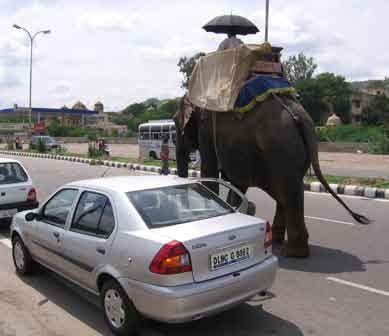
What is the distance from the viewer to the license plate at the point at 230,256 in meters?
3.99

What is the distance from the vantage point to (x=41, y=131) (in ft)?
168

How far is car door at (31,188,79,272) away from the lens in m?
5.00

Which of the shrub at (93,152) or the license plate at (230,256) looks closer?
the license plate at (230,256)

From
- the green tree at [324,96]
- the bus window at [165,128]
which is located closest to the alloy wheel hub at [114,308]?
the bus window at [165,128]

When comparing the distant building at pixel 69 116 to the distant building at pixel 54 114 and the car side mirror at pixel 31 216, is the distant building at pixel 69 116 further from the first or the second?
the car side mirror at pixel 31 216

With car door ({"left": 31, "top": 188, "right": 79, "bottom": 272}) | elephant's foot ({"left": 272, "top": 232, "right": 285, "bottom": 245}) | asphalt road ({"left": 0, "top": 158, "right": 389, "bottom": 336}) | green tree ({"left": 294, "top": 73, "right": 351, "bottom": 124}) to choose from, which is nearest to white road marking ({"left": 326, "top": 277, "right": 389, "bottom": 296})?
asphalt road ({"left": 0, "top": 158, "right": 389, "bottom": 336})

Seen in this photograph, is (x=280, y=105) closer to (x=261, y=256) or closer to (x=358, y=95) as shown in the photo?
(x=261, y=256)

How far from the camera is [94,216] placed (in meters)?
4.61

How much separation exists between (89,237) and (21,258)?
6.24ft

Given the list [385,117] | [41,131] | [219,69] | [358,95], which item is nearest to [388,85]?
[358,95]

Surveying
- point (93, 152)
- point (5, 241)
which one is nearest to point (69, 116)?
point (93, 152)

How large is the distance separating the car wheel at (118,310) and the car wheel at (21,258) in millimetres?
1933

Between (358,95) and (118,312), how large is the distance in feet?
307

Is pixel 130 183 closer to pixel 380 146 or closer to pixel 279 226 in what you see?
pixel 279 226
